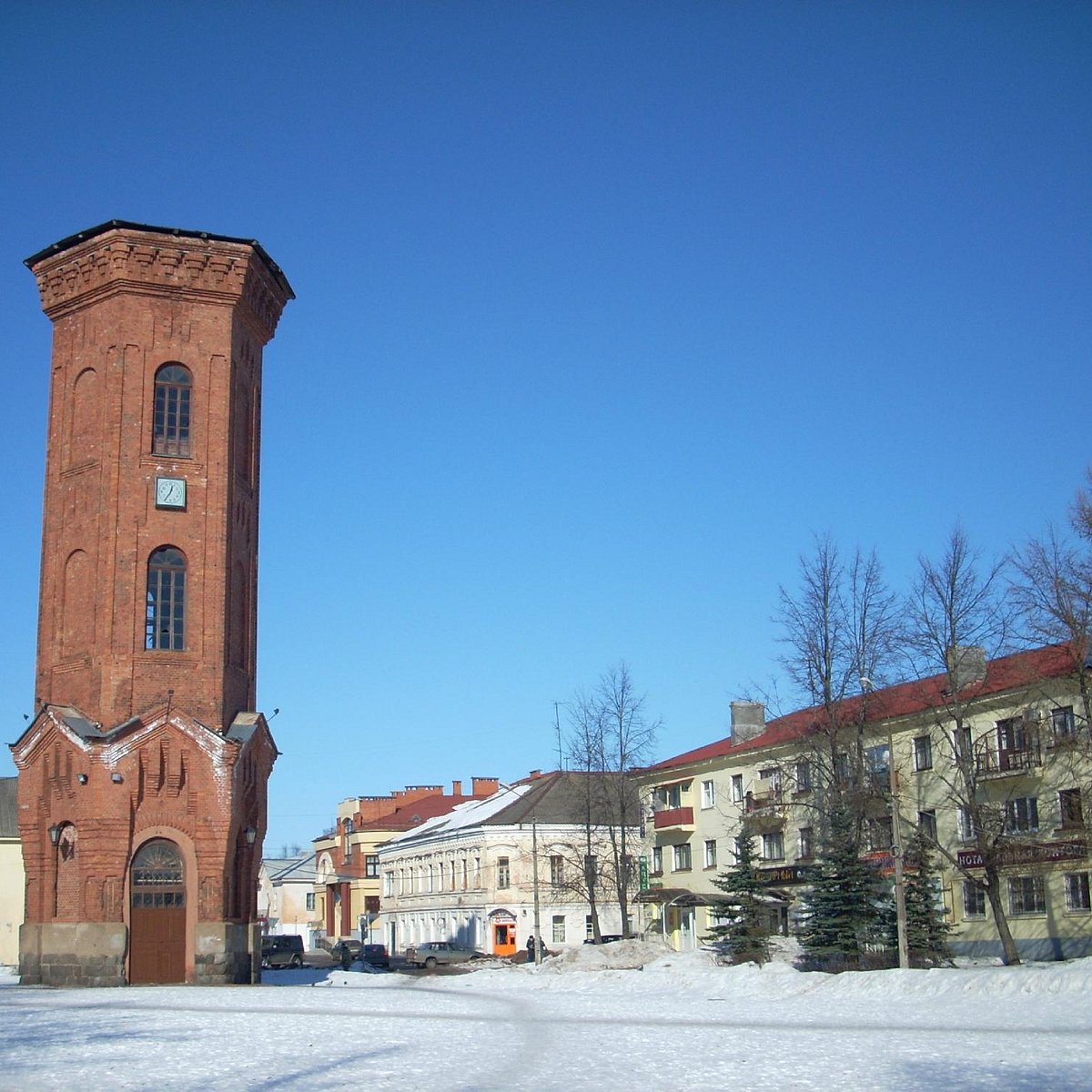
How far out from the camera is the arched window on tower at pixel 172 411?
123 feet

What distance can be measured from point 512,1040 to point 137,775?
1660 cm

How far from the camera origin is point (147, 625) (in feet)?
119

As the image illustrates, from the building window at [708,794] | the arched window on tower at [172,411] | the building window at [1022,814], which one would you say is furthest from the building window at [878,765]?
the arched window on tower at [172,411]

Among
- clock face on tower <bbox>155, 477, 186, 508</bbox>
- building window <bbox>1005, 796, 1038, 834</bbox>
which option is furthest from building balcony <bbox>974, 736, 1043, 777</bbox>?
clock face on tower <bbox>155, 477, 186, 508</bbox>

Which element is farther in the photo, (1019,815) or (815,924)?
(1019,815)

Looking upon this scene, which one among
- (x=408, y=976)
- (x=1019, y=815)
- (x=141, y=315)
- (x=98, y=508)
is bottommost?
(x=408, y=976)

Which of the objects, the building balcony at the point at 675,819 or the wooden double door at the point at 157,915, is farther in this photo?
the building balcony at the point at 675,819

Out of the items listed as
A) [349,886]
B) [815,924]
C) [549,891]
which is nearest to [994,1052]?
[815,924]

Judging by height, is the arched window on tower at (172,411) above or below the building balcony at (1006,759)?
above

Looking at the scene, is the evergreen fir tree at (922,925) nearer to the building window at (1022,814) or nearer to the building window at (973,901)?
the building window at (1022,814)

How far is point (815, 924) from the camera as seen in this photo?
36.5 meters

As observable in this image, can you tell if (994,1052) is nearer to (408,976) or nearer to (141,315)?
(141,315)

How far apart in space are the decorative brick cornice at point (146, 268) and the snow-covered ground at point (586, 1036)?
60.4ft

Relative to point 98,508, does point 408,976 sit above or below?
below
